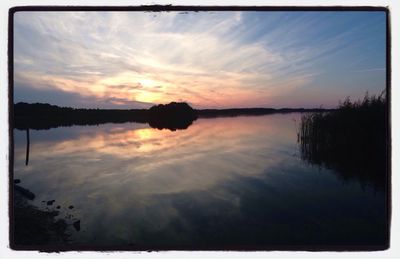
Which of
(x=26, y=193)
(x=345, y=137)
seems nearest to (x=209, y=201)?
(x=26, y=193)

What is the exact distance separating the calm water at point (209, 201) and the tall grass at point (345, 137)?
0.23 meters

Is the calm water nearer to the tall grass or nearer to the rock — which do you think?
the rock

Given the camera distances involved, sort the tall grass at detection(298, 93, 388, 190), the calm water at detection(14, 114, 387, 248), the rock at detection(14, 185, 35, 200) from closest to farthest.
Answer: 1. the calm water at detection(14, 114, 387, 248)
2. the rock at detection(14, 185, 35, 200)
3. the tall grass at detection(298, 93, 388, 190)

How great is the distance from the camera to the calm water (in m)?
3.68

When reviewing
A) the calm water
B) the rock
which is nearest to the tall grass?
the calm water

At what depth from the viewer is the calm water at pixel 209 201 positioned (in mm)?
3684

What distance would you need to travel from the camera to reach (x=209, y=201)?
4.49 metres

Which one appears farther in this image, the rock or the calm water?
the rock

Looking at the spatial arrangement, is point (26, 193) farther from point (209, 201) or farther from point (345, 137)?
point (345, 137)

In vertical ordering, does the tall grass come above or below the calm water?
above

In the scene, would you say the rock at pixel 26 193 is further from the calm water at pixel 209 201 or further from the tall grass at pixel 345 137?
the tall grass at pixel 345 137

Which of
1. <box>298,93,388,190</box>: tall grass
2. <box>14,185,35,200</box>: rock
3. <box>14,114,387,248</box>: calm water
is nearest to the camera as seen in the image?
<box>14,114,387,248</box>: calm water

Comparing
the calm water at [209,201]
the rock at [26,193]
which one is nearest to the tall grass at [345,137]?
the calm water at [209,201]

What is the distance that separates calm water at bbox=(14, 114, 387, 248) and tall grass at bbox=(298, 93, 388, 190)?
23 centimetres
